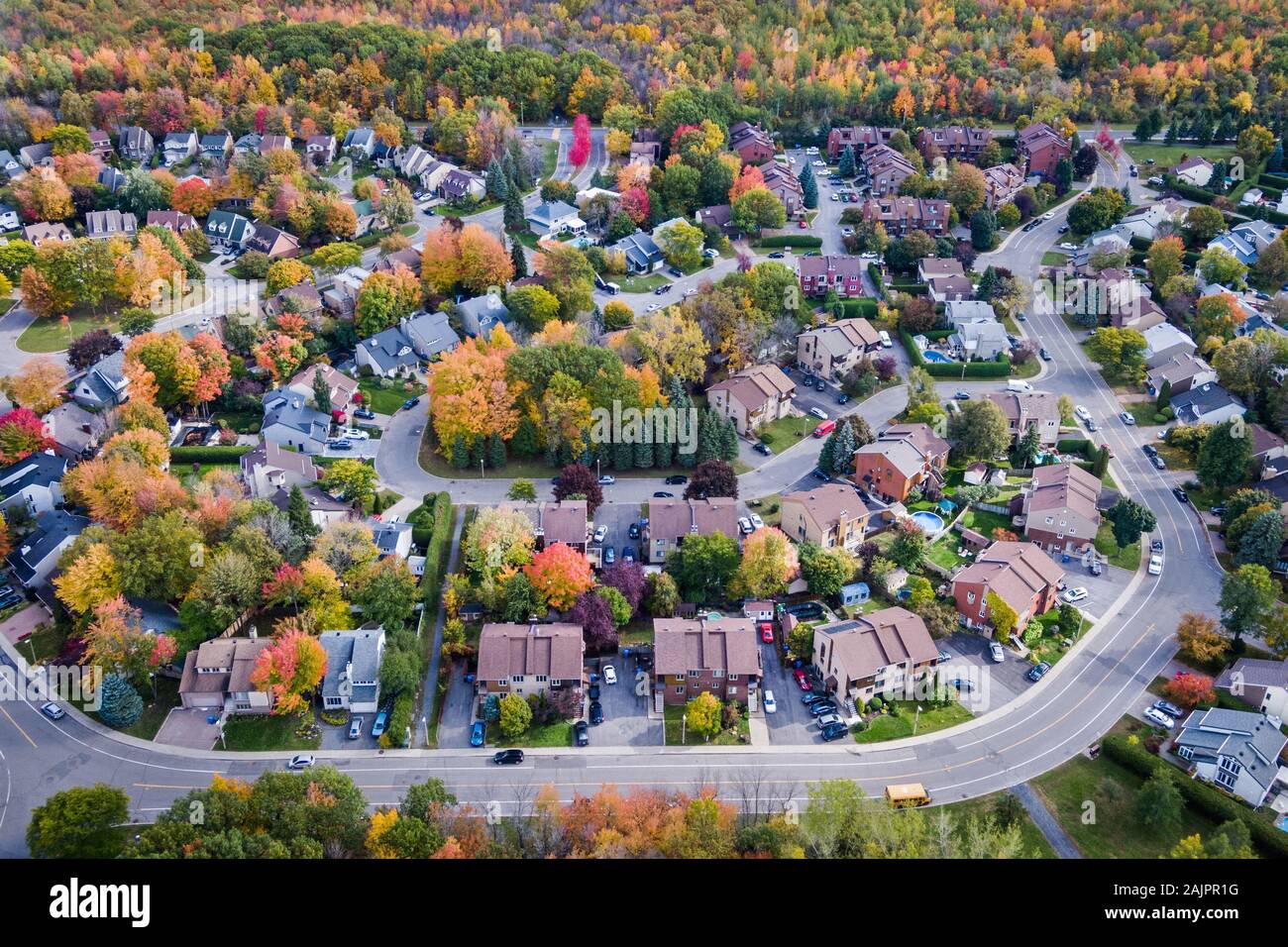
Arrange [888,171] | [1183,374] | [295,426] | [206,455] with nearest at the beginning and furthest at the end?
[206,455] < [295,426] < [1183,374] < [888,171]

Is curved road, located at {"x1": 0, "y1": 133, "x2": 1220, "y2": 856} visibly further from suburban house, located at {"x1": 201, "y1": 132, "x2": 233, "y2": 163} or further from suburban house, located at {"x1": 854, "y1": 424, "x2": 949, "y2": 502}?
suburban house, located at {"x1": 201, "y1": 132, "x2": 233, "y2": 163}

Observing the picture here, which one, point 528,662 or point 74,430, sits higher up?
point 528,662

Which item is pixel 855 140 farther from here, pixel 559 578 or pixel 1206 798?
pixel 1206 798

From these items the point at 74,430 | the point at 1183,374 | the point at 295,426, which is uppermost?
the point at 1183,374

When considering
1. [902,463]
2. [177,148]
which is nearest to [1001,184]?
[902,463]

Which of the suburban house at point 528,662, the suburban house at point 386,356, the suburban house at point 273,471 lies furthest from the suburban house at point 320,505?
the suburban house at point 386,356

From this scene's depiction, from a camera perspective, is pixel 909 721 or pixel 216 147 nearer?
pixel 909 721

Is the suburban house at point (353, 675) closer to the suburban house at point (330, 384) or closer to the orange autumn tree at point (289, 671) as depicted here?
the orange autumn tree at point (289, 671)
